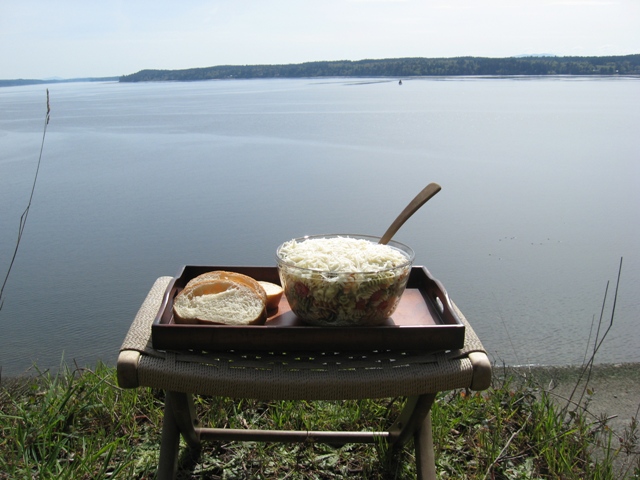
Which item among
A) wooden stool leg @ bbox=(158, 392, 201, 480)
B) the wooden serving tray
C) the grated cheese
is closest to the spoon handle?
the grated cheese

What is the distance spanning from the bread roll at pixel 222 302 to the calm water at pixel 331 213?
1085mm

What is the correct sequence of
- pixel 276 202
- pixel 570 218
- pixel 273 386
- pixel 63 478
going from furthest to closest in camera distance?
pixel 276 202 → pixel 570 218 → pixel 63 478 → pixel 273 386

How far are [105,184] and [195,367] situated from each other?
11.2 feet

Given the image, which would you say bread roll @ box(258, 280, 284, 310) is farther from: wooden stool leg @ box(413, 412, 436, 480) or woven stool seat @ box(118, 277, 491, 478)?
wooden stool leg @ box(413, 412, 436, 480)

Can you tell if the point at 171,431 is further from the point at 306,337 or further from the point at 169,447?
the point at 306,337

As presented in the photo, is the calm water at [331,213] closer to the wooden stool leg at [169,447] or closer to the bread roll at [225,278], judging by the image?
the wooden stool leg at [169,447]

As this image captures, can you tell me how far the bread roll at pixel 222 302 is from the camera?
3.56ft

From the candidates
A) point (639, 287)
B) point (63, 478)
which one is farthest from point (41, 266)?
point (639, 287)

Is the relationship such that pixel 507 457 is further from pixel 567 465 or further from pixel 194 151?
pixel 194 151

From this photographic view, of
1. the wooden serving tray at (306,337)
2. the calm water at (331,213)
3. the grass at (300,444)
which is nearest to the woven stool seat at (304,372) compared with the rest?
the wooden serving tray at (306,337)

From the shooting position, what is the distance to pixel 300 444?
1589mm

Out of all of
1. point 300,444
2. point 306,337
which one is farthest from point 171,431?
point 306,337

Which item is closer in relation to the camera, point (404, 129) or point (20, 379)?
point (20, 379)

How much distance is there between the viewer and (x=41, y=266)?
9.21ft
